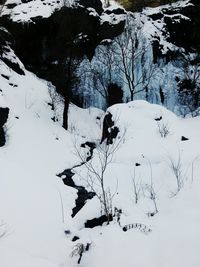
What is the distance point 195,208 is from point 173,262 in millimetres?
1797

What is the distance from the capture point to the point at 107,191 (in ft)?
33.1

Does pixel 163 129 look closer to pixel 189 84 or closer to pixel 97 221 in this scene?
pixel 97 221

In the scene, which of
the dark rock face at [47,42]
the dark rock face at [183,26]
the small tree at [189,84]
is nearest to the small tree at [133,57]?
the dark rock face at [183,26]

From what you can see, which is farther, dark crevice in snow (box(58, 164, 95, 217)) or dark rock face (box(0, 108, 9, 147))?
dark rock face (box(0, 108, 9, 147))

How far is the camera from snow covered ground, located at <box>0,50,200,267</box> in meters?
6.19

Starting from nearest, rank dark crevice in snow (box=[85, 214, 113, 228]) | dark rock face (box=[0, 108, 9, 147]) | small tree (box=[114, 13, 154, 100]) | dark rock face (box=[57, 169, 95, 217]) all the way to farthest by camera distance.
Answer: dark crevice in snow (box=[85, 214, 113, 228]) → dark rock face (box=[57, 169, 95, 217]) → dark rock face (box=[0, 108, 9, 147]) → small tree (box=[114, 13, 154, 100])

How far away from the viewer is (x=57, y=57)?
27.0 metres

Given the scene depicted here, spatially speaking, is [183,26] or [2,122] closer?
[2,122]

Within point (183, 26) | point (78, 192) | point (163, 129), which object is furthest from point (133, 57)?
point (78, 192)

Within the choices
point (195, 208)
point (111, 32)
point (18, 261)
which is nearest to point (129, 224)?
point (195, 208)

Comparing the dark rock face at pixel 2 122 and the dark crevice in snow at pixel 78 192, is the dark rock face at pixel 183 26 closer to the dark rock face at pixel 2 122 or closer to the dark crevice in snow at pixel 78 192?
the dark rock face at pixel 2 122

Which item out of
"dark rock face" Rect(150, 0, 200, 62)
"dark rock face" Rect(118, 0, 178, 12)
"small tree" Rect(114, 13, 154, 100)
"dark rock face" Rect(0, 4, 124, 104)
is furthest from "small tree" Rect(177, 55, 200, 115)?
"dark rock face" Rect(0, 4, 124, 104)

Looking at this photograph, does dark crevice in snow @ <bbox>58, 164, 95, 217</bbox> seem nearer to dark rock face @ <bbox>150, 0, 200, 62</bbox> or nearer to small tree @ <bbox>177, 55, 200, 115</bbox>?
small tree @ <bbox>177, 55, 200, 115</bbox>

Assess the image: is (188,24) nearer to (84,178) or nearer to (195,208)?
(84,178)
